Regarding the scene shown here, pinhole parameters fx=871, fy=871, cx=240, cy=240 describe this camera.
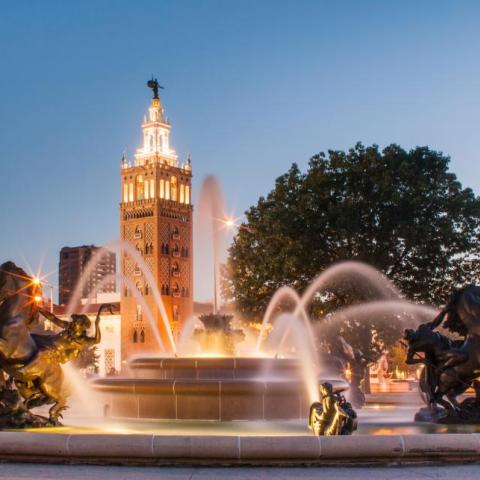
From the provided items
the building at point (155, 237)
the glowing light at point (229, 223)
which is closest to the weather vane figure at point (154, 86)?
the building at point (155, 237)

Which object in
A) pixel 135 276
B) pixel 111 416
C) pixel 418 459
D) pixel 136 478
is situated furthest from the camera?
pixel 135 276

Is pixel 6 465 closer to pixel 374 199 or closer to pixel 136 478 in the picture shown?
pixel 136 478

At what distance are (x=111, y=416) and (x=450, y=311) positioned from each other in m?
6.12

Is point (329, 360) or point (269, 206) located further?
point (269, 206)

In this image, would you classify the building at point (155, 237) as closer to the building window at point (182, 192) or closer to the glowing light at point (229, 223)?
the building window at point (182, 192)

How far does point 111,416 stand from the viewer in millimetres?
15164

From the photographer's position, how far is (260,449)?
9203 millimetres

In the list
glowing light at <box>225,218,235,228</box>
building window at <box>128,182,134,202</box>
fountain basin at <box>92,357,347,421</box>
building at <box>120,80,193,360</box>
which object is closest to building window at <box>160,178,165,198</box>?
building at <box>120,80,193,360</box>

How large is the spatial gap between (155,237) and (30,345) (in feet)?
332

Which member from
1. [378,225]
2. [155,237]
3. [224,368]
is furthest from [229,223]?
[155,237]

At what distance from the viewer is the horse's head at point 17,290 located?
1192 cm

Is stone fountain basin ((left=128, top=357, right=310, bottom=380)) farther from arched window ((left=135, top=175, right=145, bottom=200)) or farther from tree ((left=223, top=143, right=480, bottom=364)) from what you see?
arched window ((left=135, top=175, right=145, bottom=200))

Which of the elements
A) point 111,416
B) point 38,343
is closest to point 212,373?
point 111,416

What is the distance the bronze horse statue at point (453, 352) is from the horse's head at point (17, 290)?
5.48 meters
